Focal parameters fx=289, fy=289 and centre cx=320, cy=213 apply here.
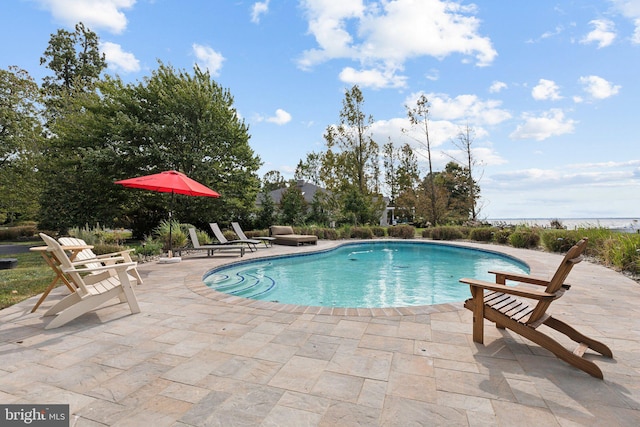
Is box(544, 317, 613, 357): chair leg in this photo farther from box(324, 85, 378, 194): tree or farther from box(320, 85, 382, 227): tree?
box(324, 85, 378, 194): tree

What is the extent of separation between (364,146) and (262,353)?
2411 cm

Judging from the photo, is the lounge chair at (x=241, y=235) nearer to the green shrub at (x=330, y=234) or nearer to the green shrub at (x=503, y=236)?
the green shrub at (x=330, y=234)

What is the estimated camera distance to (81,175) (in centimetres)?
1428

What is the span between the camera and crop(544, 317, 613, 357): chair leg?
8.67 ft

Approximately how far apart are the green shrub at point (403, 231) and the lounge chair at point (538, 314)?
1489cm

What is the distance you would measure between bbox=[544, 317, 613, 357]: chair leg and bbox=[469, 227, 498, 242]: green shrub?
13262mm

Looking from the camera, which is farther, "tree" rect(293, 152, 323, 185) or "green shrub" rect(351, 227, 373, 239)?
"tree" rect(293, 152, 323, 185)

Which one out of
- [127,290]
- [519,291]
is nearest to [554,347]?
[519,291]

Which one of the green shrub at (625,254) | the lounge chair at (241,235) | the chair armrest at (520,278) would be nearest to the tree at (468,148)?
A: the green shrub at (625,254)

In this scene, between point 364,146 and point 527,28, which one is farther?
point 364,146

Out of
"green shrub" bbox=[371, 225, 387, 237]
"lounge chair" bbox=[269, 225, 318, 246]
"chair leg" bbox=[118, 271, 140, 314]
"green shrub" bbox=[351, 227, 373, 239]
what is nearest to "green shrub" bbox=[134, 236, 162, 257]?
"lounge chair" bbox=[269, 225, 318, 246]

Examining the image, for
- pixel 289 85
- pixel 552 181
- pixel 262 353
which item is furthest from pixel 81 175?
pixel 552 181

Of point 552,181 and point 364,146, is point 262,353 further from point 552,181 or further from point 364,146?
point 364,146

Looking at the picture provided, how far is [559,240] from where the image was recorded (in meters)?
10.5
